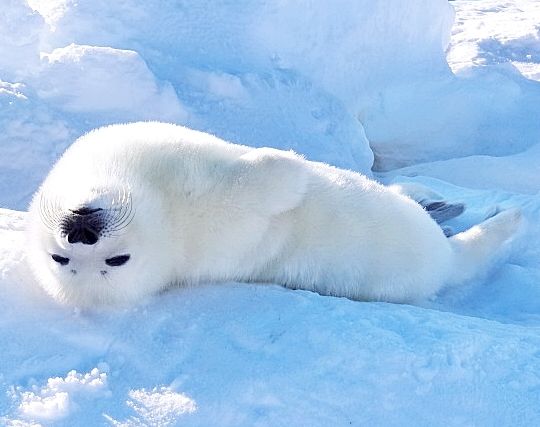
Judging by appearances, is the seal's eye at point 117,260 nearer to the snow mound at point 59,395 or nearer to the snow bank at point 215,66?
the snow mound at point 59,395

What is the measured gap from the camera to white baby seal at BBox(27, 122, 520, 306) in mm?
2234

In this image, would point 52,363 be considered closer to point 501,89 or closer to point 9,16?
point 9,16

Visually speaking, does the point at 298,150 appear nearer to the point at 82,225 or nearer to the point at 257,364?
the point at 82,225

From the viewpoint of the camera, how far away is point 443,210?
403 cm

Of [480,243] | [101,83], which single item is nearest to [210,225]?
[480,243]

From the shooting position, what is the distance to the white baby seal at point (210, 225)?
223cm

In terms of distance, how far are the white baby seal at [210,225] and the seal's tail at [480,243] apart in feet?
0.57

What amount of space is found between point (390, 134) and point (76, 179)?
3940 millimetres

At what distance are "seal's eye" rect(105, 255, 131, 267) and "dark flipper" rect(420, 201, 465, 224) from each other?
2.15 metres

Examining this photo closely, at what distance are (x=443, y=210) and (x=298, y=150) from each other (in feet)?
3.54

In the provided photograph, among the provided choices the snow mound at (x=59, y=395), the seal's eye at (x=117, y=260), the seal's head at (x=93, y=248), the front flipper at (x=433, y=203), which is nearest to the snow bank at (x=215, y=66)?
the front flipper at (x=433, y=203)

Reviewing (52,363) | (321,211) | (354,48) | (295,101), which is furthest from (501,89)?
(52,363)

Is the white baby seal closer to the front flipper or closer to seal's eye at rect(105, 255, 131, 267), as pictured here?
seal's eye at rect(105, 255, 131, 267)

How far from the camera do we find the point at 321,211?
2754mm
